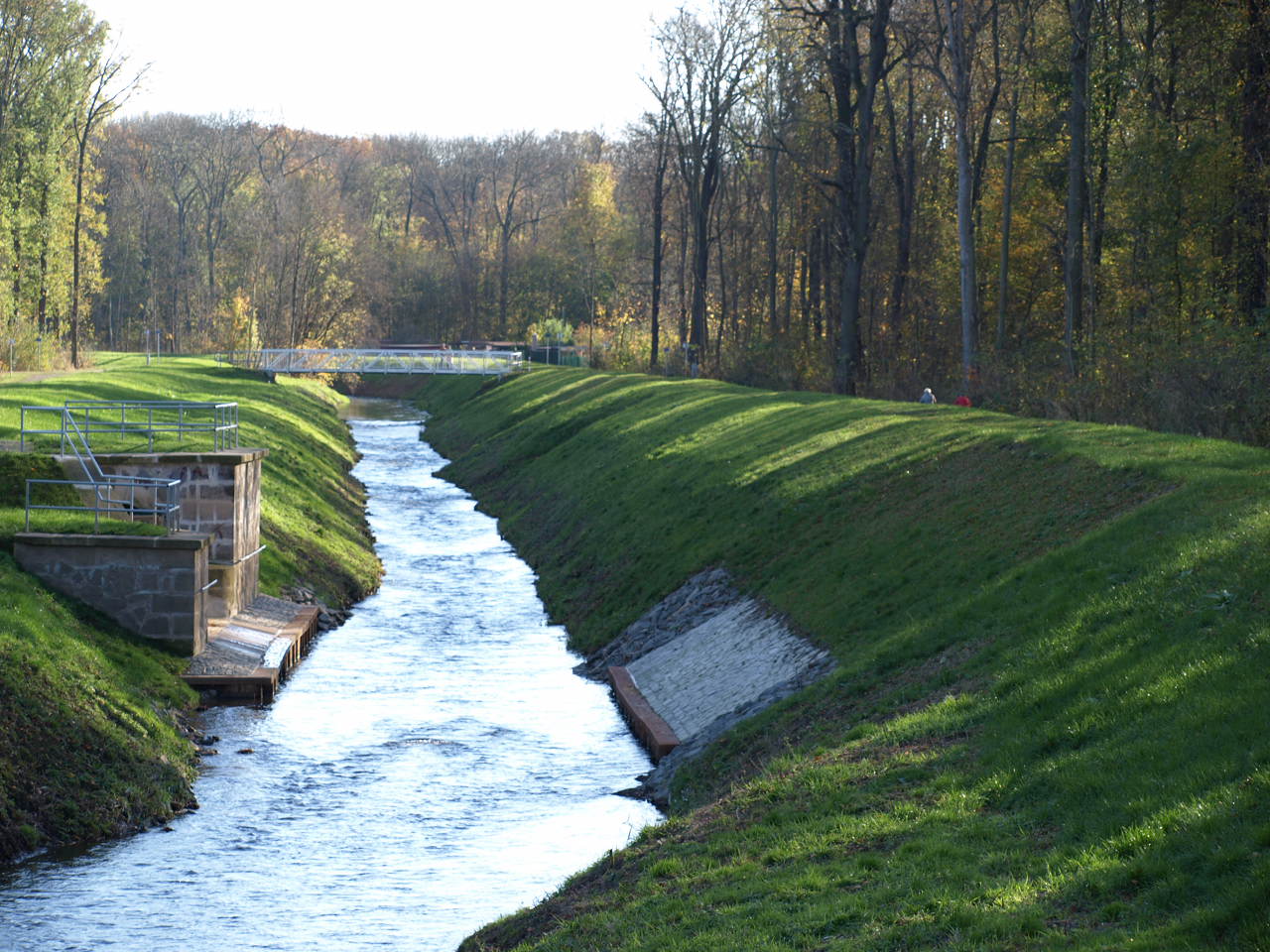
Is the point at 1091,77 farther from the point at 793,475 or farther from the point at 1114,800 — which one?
the point at 1114,800

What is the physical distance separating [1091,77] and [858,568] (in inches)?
976

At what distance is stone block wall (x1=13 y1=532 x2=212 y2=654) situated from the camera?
2102cm

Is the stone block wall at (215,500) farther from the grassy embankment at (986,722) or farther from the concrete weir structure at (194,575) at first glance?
the grassy embankment at (986,722)

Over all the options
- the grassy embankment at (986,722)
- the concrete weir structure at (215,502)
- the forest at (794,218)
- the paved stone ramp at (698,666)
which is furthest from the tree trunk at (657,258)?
the concrete weir structure at (215,502)

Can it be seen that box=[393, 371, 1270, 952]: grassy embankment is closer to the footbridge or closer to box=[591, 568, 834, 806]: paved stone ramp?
box=[591, 568, 834, 806]: paved stone ramp

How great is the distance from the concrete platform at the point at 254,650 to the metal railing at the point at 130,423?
3.48 m

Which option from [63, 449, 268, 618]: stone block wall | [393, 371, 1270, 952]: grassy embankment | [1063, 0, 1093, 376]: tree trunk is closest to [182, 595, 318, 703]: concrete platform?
[63, 449, 268, 618]: stone block wall

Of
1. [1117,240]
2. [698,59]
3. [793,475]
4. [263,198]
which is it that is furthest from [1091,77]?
[263,198]

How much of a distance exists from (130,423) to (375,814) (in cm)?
1248

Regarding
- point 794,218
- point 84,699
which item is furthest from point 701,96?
point 84,699

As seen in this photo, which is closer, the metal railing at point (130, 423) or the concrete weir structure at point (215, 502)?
the concrete weir structure at point (215, 502)

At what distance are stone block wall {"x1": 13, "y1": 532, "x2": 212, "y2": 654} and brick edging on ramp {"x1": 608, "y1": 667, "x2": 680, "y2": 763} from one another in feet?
22.0

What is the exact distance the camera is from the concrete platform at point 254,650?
21281 mm

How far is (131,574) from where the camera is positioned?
2127 cm
